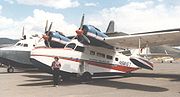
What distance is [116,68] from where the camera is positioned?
21.0 meters

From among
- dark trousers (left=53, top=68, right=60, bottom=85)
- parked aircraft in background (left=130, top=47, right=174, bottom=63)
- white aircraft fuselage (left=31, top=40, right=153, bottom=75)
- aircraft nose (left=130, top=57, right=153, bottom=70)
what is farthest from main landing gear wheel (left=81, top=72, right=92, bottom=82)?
parked aircraft in background (left=130, top=47, right=174, bottom=63)

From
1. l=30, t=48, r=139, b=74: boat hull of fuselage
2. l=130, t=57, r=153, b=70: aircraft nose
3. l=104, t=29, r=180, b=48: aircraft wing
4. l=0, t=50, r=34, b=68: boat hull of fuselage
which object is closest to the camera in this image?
l=104, t=29, r=180, b=48: aircraft wing

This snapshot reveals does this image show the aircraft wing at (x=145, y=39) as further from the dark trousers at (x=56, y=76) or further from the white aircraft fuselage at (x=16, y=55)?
the white aircraft fuselage at (x=16, y=55)

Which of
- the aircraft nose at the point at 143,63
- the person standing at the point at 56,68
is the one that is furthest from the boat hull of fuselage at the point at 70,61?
the aircraft nose at the point at 143,63

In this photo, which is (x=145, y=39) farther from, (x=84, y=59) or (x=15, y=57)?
(x=15, y=57)

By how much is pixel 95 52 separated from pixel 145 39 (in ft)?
11.3

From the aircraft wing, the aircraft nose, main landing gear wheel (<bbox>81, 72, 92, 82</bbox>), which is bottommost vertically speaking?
main landing gear wheel (<bbox>81, 72, 92, 82</bbox>)

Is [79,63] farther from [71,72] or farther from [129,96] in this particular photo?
[129,96]

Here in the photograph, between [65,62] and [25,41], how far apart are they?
10714 millimetres

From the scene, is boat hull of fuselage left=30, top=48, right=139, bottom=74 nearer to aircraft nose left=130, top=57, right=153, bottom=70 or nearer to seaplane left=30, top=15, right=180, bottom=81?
seaplane left=30, top=15, right=180, bottom=81

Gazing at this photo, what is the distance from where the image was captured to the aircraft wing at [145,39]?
17322mm

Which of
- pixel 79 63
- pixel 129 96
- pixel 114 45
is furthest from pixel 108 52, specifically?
pixel 129 96

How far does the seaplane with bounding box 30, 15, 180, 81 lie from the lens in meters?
17.8

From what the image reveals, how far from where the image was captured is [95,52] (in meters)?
20.0
